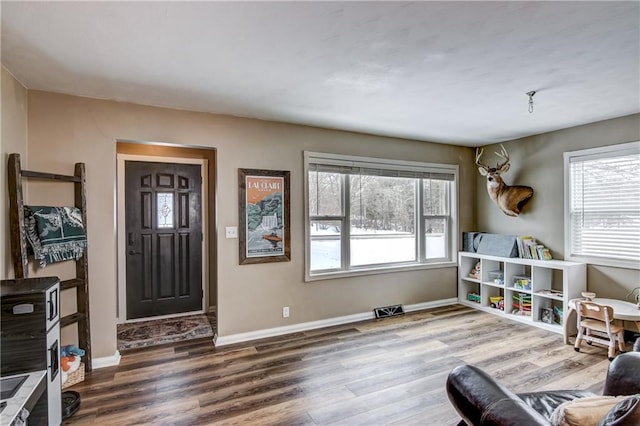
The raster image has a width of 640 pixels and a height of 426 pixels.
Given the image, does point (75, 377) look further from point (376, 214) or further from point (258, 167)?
point (376, 214)

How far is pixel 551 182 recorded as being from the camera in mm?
4328

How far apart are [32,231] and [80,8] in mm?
1746

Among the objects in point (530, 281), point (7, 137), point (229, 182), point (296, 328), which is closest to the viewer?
point (7, 137)

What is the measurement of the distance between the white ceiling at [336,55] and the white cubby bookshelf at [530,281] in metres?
1.85

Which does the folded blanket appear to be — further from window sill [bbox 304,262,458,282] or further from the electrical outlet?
window sill [bbox 304,262,458,282]

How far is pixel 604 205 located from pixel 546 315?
Result: 146 centimetres

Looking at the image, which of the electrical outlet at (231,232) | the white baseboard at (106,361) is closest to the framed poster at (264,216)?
the electrical outlet at (231,232)

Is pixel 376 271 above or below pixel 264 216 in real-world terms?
below

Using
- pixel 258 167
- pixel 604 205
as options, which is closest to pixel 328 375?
pixel 258 167

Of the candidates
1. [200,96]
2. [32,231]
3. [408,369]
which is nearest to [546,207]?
[408,369]

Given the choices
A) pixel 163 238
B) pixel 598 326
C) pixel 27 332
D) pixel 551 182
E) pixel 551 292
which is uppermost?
pixel 551 182

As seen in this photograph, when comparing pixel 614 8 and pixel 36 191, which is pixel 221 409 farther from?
pixel 614 8

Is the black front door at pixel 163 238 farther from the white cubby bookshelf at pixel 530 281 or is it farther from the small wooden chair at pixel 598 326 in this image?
the small wooden chair at pixel 598 326

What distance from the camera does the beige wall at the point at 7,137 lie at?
238 centimetres
